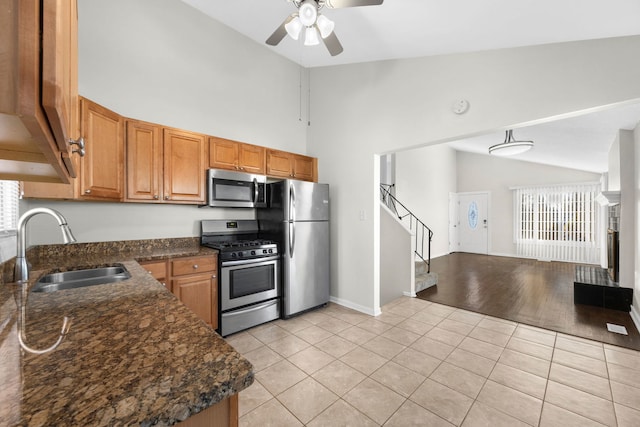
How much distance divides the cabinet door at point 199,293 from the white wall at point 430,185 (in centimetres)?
509

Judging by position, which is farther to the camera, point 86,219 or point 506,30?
point 86,219

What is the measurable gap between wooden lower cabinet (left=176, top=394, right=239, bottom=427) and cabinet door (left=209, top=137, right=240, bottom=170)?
2808 millimetres

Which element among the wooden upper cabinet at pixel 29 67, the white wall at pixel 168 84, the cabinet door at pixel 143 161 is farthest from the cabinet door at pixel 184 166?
the wooden upper cabinet at pixel 29 67

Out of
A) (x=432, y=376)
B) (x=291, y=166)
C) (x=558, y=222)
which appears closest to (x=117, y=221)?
(x=291, y=166)

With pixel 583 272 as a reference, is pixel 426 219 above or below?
above

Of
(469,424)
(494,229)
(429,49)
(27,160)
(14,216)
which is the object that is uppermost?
(429,49)

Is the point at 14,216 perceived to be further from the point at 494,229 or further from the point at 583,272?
the point at 494,229

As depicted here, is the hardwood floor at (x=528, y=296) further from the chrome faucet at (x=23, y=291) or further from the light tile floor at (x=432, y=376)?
the chrome faucet at (x=23, y=291)

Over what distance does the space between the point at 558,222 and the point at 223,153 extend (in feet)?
29.0

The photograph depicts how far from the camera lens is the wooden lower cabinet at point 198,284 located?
2.50 m

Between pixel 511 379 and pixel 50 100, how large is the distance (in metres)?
2.98

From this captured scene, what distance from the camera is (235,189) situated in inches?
125

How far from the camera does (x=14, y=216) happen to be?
1.68m

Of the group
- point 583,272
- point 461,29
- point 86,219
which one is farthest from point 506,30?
point 583,272
